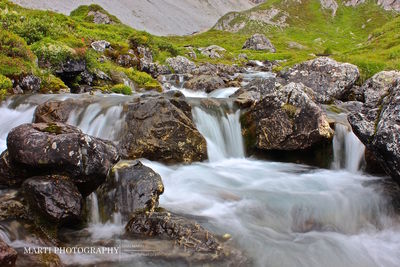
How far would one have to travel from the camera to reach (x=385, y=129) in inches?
259

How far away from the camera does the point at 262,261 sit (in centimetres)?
593

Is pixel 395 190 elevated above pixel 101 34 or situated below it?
below

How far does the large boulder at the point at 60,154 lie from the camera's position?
5.96m

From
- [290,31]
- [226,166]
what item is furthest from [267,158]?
[290,31]

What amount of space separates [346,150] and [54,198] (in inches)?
325

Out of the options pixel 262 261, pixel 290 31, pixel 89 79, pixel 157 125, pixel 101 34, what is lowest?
pixel 262 261

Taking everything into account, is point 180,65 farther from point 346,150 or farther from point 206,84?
point 346,150

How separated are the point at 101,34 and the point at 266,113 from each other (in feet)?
90.5

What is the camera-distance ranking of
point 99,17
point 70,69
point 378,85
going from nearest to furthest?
point 378,85 < point 70,69 < point 99,17

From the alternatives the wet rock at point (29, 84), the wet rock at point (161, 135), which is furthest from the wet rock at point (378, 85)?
the wet rock at point (29, 84)

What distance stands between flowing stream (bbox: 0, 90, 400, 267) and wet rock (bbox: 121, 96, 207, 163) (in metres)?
0.36

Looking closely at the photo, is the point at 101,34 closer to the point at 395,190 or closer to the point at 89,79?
the point at 89,79

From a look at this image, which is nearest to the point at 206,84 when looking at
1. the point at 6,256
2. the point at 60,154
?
the point at 60,154

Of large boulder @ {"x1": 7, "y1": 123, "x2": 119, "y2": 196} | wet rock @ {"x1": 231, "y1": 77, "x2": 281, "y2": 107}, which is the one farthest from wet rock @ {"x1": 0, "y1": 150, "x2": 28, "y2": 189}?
wet rock @ {"x1": 231, "y1": 77, "x2": 281, "y2": 107}
